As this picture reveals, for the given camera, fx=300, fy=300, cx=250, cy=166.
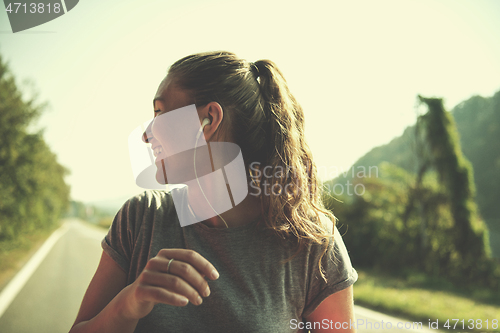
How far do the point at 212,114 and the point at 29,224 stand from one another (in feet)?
31.7

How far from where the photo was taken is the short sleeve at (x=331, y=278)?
2.56 feet

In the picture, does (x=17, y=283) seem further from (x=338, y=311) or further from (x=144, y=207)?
(x=338, y=311)

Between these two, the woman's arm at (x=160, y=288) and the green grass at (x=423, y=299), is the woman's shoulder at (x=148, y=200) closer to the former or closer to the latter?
the woman's arm at (x=160, y=288)

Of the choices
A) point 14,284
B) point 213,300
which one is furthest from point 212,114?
point 14,284

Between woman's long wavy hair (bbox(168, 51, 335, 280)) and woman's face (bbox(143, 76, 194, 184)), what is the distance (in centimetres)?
2

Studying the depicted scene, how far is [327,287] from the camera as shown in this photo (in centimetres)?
78

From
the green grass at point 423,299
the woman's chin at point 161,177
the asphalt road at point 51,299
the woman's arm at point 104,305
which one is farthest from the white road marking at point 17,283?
the green grass at point 423,299

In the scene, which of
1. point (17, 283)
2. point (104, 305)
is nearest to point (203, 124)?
point (104, 305)

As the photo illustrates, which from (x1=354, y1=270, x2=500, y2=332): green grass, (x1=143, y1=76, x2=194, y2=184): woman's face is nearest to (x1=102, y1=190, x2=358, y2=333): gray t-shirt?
(x1=143, y1=76, x2=194, y2=184): woman's face

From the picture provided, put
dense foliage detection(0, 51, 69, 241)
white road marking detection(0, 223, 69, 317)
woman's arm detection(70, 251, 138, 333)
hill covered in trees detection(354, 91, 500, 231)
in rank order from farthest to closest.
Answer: dense foliage detection(0, 51, 69, 241)
hill covered in trees detection(354, 91, 500, 231)
white road marking detection(0, 223, 69, 317)
woman's arm detection(70, 251, 138, 333)

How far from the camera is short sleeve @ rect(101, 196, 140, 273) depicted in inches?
30.7

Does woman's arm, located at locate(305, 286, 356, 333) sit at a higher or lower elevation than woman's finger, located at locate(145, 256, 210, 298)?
lower

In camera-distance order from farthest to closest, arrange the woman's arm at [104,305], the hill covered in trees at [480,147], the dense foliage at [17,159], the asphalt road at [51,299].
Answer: the dense foliage at [17,159] → the hill covered in trees at [480,147] → the asphalt road at [51,299] → the woman's arm at [104,305]

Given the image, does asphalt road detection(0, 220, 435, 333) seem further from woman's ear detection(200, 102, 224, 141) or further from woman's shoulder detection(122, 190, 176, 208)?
woman's ear detection(200, 102, 224, 141)
